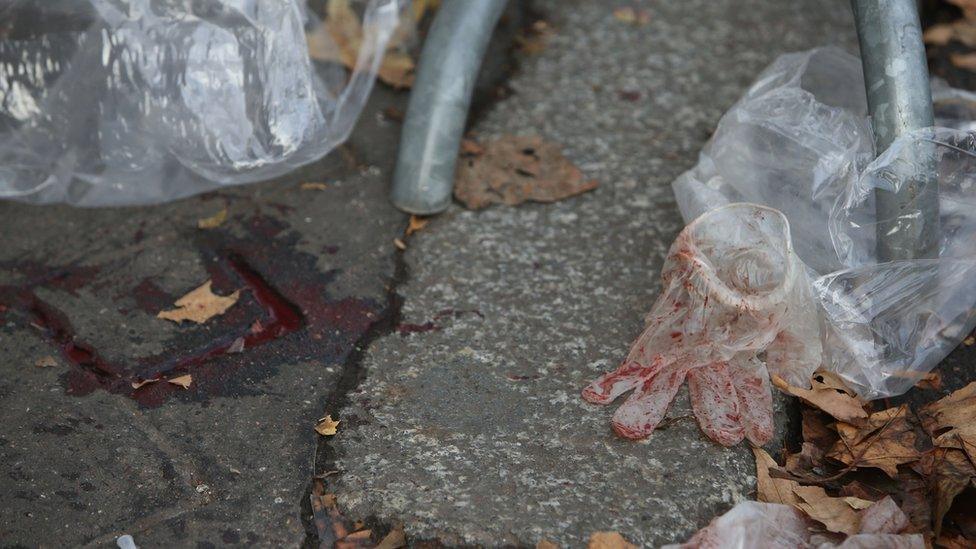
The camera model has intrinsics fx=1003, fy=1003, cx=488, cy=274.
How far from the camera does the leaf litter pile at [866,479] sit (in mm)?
1561

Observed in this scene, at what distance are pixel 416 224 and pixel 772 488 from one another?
1.00 m

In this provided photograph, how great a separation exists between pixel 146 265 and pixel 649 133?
1279 mm

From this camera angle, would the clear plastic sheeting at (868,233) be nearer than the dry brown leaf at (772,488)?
No

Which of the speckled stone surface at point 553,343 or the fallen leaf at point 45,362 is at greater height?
the speckled stone surface at point 553,343

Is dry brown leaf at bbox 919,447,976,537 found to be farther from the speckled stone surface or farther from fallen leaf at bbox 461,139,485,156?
fallen leaf at bbox 461,139,485,156

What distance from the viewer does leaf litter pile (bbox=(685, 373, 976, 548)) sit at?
1561mm

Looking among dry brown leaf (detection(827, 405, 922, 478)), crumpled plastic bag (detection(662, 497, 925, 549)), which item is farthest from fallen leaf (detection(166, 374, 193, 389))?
dry brown leaf (detection(827, 405, 922, 478))

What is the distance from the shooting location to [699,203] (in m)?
2.04

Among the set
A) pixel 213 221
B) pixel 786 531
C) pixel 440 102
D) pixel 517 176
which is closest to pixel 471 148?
pixel 517 176

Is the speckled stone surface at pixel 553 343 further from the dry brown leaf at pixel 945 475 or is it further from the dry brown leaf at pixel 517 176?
the dry brown leaf at pixel 945 475

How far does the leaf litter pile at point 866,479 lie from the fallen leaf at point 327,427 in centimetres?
63

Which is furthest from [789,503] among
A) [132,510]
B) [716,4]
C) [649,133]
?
[716,4]

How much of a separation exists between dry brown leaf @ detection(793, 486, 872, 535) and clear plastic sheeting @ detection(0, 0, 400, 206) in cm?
131

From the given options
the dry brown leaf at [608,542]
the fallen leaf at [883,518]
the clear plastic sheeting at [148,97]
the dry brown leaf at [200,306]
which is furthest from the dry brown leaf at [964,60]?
the dry brown leaf at [200,306]
